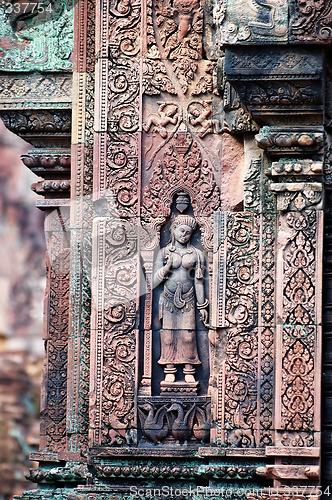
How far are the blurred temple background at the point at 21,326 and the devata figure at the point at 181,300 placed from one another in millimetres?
7349

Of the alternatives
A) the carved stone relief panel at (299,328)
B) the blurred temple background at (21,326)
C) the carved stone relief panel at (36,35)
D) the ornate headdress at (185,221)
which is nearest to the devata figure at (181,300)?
the ornate headdress at (185,221)

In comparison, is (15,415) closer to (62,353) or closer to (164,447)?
(62,353)

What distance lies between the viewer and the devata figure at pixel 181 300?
1125 cm

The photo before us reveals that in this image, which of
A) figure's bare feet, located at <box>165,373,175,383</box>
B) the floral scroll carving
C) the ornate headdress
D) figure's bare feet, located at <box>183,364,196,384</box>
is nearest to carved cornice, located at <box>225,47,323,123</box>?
the floral scroll carving

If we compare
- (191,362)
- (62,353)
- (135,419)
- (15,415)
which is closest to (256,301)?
(191,362)

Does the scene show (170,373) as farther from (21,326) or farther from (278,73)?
(21,326)

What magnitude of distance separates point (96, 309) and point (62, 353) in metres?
1.79

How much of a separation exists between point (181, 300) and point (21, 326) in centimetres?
745

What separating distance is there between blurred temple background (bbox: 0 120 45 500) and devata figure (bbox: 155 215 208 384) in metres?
7.35

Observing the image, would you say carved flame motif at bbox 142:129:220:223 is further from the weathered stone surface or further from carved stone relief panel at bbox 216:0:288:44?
carved stone relief panel at bbox 216:0:288:44

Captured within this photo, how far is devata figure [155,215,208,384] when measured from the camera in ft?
36.9

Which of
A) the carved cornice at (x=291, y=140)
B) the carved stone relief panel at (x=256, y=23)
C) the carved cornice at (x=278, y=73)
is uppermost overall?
the carved stone relief panel at (x=256, y=23)

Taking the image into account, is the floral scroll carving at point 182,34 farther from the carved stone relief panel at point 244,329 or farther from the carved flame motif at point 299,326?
the carved flame motif at point 299,326

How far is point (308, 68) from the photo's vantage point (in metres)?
10.4
